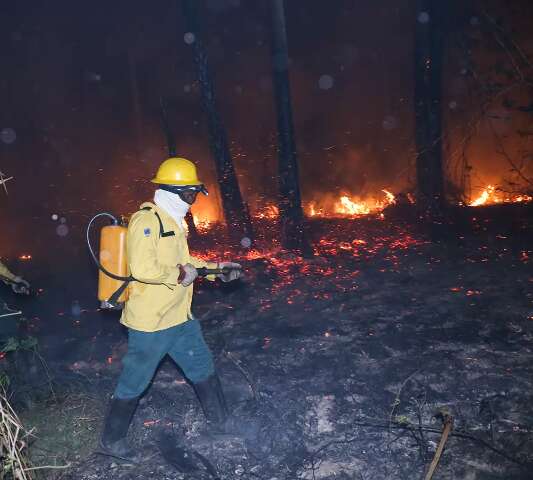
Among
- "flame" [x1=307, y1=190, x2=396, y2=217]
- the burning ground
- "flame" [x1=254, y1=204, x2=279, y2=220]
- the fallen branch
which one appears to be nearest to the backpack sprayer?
the burning ground

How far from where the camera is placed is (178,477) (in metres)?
3.55

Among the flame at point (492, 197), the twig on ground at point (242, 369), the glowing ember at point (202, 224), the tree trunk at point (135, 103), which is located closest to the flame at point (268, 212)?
the glowing ember at point (202, 224)

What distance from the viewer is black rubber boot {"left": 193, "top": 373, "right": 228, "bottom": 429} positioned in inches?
159

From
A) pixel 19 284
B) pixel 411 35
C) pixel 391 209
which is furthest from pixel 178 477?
pixel 411 35

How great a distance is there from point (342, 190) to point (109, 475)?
1072 centimetres

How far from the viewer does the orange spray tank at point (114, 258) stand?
3.59 meters

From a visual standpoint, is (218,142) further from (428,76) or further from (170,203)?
(170,203)

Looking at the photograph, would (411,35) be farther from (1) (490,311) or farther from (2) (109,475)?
(2) (109,475)

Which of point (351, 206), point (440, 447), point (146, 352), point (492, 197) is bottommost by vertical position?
point (492, 197)

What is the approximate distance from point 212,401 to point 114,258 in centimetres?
161

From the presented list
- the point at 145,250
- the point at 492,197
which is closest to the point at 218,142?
the point at 145,250

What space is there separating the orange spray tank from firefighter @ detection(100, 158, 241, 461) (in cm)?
12

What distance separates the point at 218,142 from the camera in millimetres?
10344

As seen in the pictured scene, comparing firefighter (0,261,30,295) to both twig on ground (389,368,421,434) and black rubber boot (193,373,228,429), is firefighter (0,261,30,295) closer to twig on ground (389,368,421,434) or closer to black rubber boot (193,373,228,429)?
black rubber boot (193,373,228,429)
